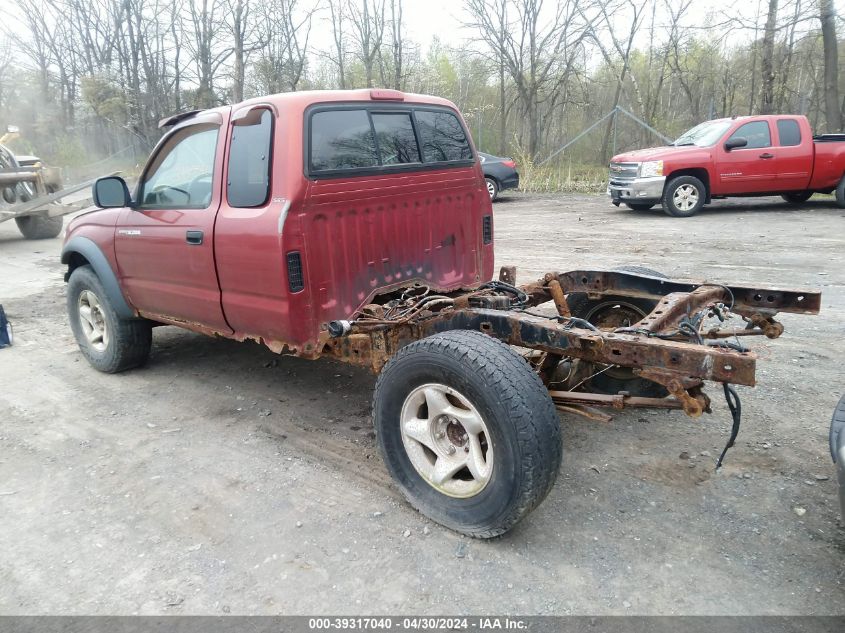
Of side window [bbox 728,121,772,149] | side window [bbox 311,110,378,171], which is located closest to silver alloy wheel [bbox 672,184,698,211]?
side window [bbox 728,121,772,149]

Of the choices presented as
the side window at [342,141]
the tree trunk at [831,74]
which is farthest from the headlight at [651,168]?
the side window at [342,141]

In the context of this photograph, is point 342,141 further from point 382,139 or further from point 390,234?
point 390,234

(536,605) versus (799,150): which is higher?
(799,150)

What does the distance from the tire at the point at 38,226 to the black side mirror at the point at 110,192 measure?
9.93m

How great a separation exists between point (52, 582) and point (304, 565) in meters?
1.07

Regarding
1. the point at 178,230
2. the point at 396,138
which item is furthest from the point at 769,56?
the point at 178,230

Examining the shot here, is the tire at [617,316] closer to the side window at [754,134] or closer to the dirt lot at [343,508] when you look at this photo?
the dirt lot at [343,508]

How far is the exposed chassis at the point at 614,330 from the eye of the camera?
253 cm

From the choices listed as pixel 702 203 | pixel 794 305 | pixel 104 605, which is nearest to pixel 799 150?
pixel 702 203

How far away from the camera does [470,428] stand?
273cm

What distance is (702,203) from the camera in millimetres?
12320

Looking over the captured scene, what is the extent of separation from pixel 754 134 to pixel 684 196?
1.83m

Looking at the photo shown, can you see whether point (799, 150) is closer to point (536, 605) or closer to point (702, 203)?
point (702, 203)

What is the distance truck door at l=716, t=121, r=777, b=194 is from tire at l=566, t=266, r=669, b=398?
9.48 m
